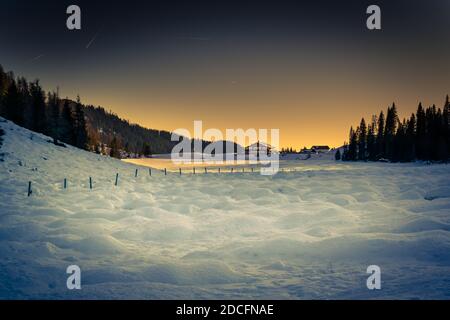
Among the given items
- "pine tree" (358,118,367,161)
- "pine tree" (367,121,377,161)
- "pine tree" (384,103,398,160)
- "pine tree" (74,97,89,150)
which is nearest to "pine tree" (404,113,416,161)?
"pine tree" (384,103,398,160)

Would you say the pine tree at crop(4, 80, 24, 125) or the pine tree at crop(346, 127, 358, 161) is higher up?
the pine tree at crop(4, 80, 24, 125)

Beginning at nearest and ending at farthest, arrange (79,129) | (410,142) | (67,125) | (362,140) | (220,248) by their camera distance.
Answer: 1. (220,248)
2. (67,125)
3. (79,129)
4. (410,142)
5. (362,140)

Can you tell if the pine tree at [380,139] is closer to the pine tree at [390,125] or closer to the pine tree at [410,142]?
the pine tree at [390,125]

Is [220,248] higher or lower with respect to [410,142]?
lower

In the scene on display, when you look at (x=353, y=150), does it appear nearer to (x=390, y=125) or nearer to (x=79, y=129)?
(x=390, y=125)

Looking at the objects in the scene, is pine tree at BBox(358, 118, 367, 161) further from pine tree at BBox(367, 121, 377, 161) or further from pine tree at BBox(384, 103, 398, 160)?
pine tree at BBox(384, 103, 398, 160)

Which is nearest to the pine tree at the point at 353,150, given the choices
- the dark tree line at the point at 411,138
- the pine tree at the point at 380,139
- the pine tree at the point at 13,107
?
the dark tree line at the point at 411,138

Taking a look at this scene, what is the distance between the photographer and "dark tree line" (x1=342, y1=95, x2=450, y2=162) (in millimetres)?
58594

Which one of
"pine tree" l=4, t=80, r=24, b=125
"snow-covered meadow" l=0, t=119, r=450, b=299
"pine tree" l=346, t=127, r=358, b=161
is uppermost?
"pine tree" l=4, t=80, r=24, b=125

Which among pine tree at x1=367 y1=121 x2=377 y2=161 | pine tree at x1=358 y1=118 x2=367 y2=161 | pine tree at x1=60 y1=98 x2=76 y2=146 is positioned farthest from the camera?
pine tree at x1=358 y1=118 x2=367 y2=161

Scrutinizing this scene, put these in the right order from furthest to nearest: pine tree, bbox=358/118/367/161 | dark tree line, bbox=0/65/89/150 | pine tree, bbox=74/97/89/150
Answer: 1. pine tree, bbox=358/118/367/161
2. pine tree, bbox=74/97/89/150
3. dark tree line, bbox=0/65/89/150

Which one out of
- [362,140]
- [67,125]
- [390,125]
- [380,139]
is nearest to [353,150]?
[362,140]

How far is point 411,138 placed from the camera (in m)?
64.6

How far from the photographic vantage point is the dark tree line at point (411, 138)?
192 feet
